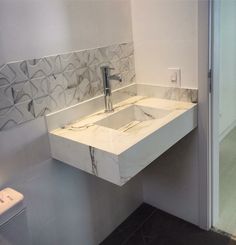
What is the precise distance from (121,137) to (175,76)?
641mm

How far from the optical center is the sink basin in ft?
5.55

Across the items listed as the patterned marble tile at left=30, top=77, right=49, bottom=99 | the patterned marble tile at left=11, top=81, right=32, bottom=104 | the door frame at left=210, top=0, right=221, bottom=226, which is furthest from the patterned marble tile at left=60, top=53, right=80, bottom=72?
the door frame at left=210, top=0, right=221, bottom=226

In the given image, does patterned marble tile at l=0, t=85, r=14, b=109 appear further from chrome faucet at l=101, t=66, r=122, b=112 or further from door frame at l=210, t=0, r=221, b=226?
door frame at l=210, t=0, r=221, b=226

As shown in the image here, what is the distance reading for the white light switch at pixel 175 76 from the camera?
1.78 metres

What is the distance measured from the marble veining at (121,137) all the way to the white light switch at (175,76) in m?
0.11

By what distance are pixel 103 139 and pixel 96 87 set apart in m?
0.46

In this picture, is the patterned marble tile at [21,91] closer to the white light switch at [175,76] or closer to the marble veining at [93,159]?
the marble veining at [93,159]

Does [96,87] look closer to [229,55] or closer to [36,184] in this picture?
[36,184]

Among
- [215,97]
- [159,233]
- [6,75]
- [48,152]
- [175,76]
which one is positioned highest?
[6,75]

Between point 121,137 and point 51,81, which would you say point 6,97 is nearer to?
point 51,81

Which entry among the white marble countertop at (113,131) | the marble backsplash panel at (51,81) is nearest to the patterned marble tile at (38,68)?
the marble backsplash panel at (51,81)

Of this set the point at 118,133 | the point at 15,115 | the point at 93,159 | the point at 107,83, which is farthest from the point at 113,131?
the point at 15,115

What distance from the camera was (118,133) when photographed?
4.66ft

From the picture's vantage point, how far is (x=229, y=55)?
122 inches
